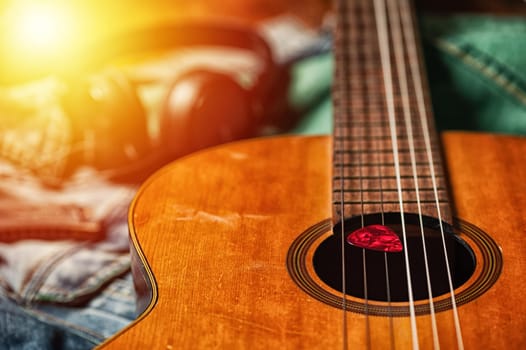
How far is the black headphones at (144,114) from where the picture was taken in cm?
111

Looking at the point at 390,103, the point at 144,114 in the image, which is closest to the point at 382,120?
the point at 390,103

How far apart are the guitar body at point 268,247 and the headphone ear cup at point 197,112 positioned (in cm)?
24

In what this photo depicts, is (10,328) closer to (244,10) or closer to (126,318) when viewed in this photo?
(126,318)

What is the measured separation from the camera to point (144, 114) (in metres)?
1.17

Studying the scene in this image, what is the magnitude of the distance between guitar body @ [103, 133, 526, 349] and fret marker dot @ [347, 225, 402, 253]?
35mm

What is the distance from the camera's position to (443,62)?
3.89 feet

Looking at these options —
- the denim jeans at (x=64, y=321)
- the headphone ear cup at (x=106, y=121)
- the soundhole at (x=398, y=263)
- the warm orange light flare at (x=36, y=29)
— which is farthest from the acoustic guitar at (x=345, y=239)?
the warm orange light flare at (x=36, y=29)

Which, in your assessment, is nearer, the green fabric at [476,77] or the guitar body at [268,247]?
the guitar body at [268,247]

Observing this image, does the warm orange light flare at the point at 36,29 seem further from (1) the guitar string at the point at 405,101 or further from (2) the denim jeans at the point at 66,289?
(1) the guitar string at the point at 405,101

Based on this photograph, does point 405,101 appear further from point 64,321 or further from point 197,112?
point 64,321

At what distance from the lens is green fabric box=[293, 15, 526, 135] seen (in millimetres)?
1133

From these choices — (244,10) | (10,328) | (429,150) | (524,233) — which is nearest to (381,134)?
(429,150)

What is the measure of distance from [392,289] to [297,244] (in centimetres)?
11

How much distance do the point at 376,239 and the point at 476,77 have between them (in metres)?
0.59
